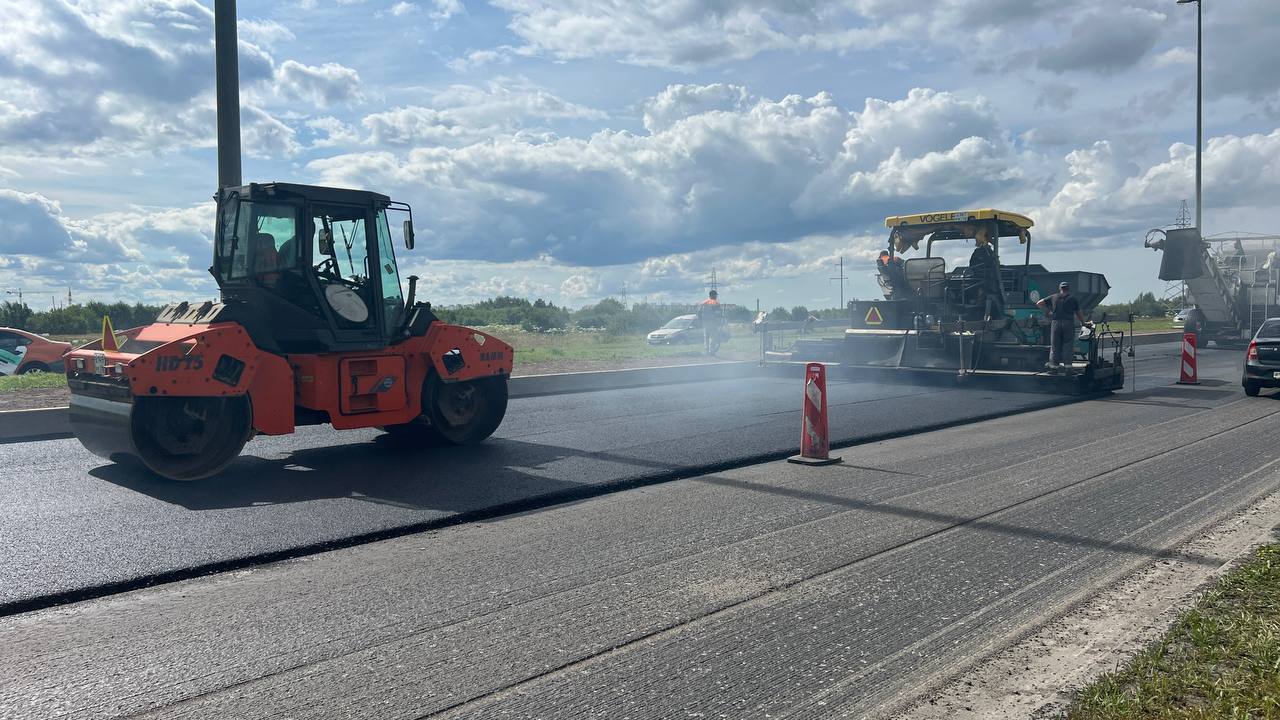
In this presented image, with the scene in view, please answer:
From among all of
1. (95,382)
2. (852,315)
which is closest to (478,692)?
(95,382)

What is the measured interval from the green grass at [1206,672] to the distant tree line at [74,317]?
3863 cm

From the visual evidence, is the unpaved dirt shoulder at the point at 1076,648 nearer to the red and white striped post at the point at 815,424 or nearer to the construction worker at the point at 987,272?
the red and white striped post at the point at 815,424

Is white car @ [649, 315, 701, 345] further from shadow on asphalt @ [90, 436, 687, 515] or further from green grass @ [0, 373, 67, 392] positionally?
shadow on asphalt @ [90, 436, 687, 515]

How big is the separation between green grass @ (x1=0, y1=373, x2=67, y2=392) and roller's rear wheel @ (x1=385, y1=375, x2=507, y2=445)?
24.7 ft

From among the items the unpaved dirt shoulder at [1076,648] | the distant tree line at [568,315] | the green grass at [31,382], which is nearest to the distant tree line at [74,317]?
the distant tree line at [568,315]

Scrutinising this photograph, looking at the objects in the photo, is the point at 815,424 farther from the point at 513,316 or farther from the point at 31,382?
the point at 513,316

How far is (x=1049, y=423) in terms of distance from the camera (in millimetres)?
11172

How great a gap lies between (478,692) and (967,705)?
1822 millimetres

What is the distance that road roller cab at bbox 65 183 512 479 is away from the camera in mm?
7652

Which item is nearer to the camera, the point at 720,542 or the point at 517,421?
the point at 720,542

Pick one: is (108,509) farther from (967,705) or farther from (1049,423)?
(1049,423)

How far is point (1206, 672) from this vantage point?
3553 mm

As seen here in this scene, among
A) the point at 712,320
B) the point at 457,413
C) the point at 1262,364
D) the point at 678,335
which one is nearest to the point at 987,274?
the point at 1262,364

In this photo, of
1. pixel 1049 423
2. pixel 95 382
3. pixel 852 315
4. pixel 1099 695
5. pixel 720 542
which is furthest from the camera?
pixel 852 315
